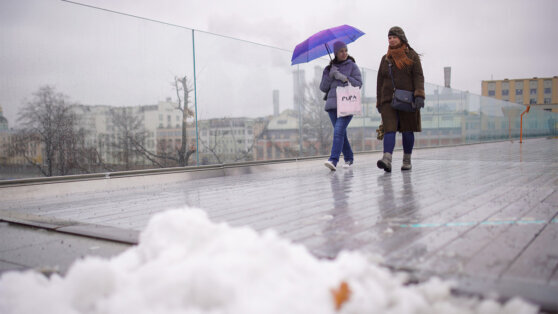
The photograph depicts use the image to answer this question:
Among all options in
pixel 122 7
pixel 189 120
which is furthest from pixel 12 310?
pixel 122 7

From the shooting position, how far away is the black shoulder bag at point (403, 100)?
219 inches

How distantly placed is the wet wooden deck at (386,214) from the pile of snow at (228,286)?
0.68ft

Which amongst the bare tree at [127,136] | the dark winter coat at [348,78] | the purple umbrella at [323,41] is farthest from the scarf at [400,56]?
the bare tree at [127,136]

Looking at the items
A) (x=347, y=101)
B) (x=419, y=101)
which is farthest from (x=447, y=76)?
(x=419, y=101)

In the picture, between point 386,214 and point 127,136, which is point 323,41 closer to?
point 127,136

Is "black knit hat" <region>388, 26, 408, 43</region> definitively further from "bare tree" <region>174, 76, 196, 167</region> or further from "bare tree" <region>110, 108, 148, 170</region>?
"bare tree" <region>110, 108, 148, 170</region>

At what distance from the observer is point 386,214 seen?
2730 mm

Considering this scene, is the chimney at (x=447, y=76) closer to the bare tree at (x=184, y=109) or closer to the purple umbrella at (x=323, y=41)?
the purple umbrella at (x=323, y=41)

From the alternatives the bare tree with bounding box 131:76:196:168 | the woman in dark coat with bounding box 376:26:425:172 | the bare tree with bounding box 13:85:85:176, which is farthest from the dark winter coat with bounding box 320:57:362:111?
the bare tree with bounding box 13:85:85:176

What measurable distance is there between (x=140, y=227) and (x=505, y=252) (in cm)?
Answer: 190

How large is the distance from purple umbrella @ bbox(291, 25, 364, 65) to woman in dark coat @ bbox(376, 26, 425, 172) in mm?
1099

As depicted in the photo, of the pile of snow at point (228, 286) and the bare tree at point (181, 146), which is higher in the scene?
the bare tree at point (181, 146)

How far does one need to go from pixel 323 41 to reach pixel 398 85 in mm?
1544

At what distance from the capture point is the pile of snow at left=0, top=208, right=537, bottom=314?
125 centimetres
